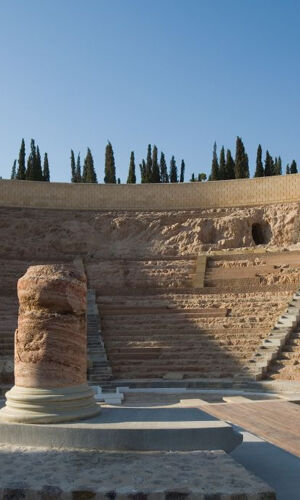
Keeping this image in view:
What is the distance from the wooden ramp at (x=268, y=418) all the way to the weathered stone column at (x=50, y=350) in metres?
2.72

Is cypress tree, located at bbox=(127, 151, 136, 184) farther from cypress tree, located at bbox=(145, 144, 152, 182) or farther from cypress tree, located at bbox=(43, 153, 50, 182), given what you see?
cypress tree, located at bbox=(43, 153, 50, 182)

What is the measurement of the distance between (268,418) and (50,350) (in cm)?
450

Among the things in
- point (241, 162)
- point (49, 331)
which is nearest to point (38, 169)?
point (241, 162)

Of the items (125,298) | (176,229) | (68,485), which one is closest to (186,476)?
(68,485)

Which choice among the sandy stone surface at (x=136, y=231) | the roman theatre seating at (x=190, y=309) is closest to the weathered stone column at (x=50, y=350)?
the roman theatre seating at (x=190, y=309)

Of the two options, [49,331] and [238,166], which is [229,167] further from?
[49,331]

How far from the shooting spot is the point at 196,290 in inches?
853

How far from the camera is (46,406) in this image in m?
6.43

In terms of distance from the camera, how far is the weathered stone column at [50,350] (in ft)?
21.3

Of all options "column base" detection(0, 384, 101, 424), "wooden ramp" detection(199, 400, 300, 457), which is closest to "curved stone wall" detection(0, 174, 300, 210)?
"wooden ramp" detection(199, 400, 300, 457)

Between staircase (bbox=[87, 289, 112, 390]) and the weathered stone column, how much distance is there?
7897 millimetres

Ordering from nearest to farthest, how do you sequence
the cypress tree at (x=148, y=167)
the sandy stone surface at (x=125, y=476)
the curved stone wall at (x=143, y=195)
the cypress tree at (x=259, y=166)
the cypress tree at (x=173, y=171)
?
the sandy stone surface at (x=125, y=476)
the curved stone wall at (x=143, y=195)
the cypress tree at (x=259, y=166)
the cypress tree at (x=148, y=167)
the cypress tree at (x=173, y=171)

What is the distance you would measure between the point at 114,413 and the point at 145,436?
1271 millimetres

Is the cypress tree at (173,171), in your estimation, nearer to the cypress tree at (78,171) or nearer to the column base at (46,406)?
the cypress tree at (78,171)
